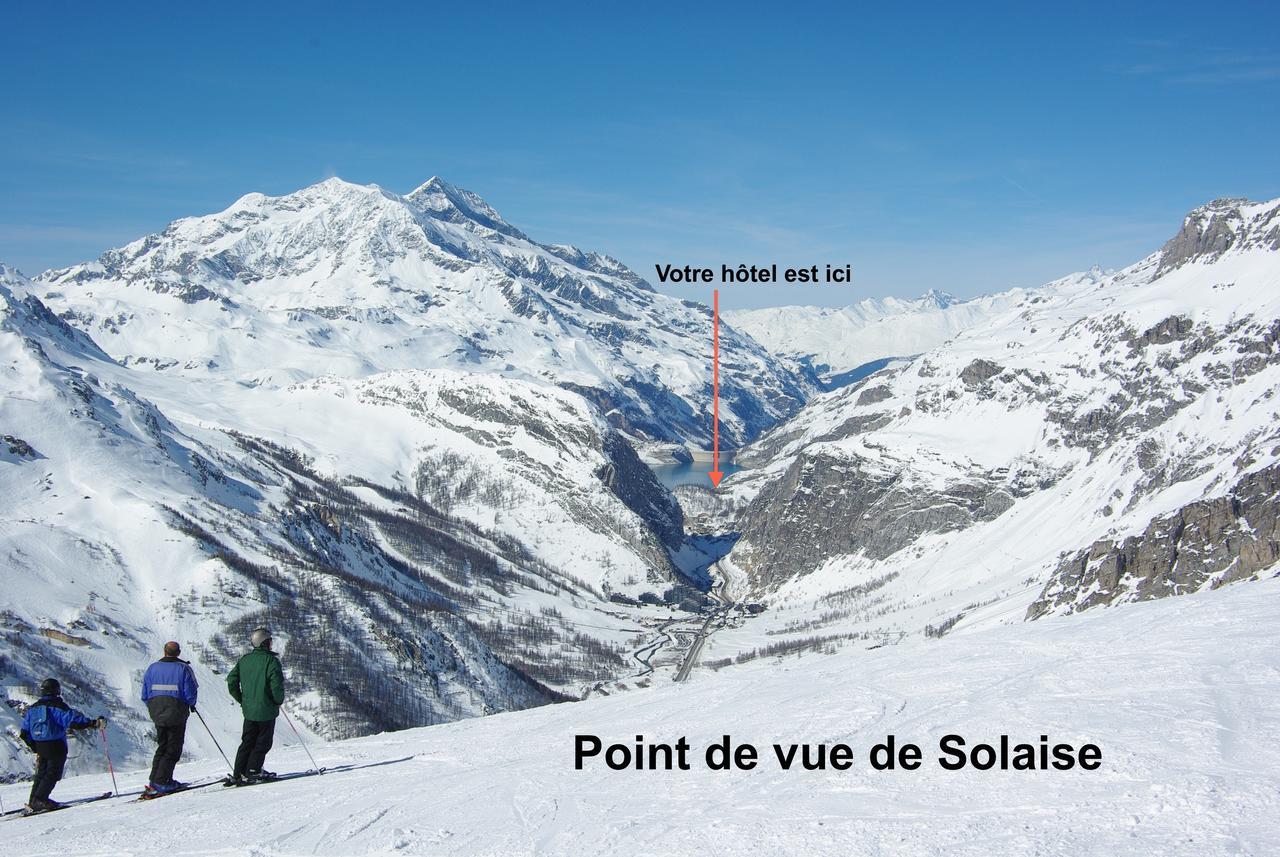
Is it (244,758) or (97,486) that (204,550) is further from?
(244,758)

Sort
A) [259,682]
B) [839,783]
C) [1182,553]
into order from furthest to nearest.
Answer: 1. [1182,553]
2. [259,682]
3. [839,783]

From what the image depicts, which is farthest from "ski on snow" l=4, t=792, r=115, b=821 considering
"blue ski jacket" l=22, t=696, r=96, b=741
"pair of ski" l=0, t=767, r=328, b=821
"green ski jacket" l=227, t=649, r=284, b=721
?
"green ski jacket" l=227, t=649, r=284, b=721

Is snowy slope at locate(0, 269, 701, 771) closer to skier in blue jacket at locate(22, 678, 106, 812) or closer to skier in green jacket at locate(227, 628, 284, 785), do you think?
skier in blue jacket at locate(22, 678, 106, 812)

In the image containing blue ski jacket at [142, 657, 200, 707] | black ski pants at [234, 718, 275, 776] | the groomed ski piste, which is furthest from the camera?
black ski pants at [234, 718, 275, 776]

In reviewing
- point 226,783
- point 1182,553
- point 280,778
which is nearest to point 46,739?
point 226,783

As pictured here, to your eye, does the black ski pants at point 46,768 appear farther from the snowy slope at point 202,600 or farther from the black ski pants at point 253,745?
the snowy slope at point 202,600

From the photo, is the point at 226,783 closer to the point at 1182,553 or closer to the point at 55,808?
the point at 55,808

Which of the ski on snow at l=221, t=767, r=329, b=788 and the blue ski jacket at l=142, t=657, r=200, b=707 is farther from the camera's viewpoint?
the ski on snow at l=221, t=767, r=329, b=788
